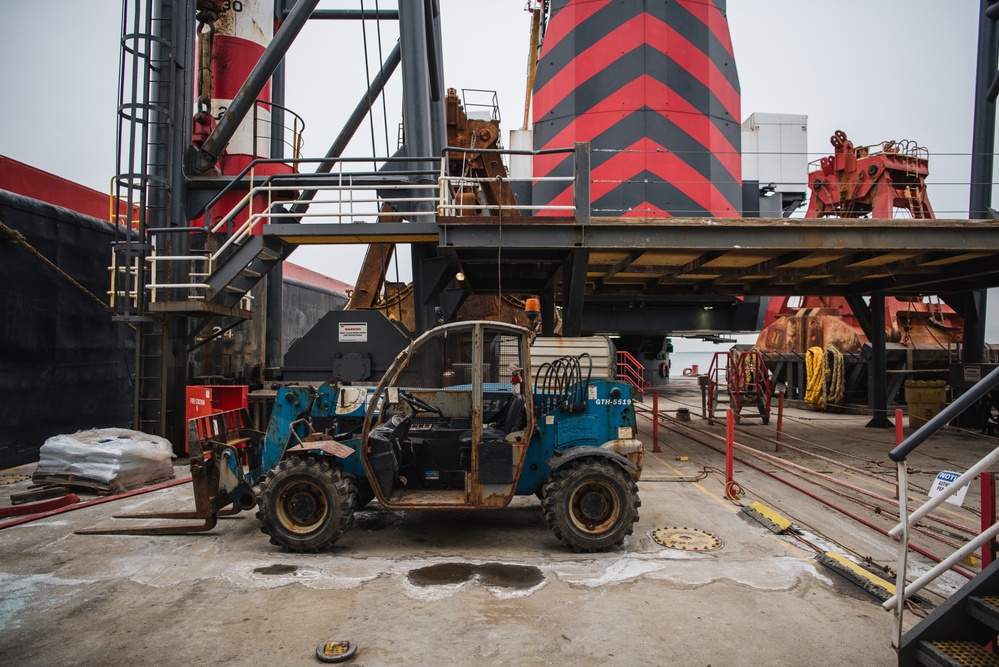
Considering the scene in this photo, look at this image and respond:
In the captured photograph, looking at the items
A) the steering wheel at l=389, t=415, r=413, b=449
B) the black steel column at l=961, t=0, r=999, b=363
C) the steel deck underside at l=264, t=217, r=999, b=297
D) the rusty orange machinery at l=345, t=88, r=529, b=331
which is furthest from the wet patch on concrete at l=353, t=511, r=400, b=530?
the black steel column at l=961, t=0, r=999, b=363

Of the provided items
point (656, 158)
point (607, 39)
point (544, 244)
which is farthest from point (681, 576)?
point (607, 39)

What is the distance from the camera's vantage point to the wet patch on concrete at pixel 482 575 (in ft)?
15.5

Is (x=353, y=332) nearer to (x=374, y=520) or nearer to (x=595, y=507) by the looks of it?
(x=374, y=520)

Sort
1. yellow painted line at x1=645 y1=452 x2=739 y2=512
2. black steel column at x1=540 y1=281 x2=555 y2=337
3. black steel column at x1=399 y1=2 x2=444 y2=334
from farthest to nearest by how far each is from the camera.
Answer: black steel column at x1=540 y1=281 x2=555 y2=337
black steel column at x1=399 y1=2 x2=444 y2=334
yellow painted line at x1=645 y1=452 x2=739 y2=512

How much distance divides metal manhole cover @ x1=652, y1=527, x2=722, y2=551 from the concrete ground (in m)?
0.12

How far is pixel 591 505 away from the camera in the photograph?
5.53m

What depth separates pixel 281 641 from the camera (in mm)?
3775

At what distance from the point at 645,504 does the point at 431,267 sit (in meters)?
5.15

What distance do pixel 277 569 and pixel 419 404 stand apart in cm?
186

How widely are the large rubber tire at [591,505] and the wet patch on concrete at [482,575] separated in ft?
1.78

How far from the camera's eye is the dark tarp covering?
9336 millimetres

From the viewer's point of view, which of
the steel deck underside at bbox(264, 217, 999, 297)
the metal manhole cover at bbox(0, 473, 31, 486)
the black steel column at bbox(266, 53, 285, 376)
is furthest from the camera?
the black steel column at bbox(266, 53, 285, 376)

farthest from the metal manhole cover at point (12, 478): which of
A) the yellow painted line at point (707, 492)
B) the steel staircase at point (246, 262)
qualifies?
the yellow painted line at point (707, 492)

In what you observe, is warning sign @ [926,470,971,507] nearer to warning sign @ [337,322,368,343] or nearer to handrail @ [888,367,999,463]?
handrail @ [888,367,999,463]
